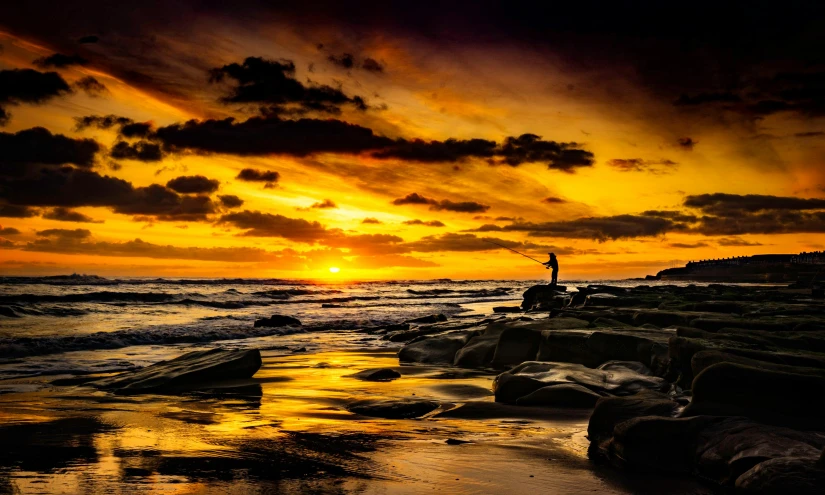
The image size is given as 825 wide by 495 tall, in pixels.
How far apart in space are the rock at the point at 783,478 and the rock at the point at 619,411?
1390 millimetres

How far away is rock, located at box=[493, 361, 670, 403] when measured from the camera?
A: 25.7 ft

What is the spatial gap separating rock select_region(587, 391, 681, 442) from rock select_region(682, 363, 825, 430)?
23cm

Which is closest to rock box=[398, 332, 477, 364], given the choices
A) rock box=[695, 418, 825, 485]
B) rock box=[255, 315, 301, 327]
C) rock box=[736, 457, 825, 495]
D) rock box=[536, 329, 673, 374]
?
rock box=[536, 329, 673, 374]

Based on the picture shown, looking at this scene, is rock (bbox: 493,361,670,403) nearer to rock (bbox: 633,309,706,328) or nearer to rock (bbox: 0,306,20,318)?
rock (bbox: 633,309,706,328)

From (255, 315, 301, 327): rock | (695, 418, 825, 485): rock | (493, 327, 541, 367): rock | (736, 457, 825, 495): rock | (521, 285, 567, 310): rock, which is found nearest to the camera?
(736, 457, 825, 495): rock

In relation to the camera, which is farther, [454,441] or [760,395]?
[454,441]

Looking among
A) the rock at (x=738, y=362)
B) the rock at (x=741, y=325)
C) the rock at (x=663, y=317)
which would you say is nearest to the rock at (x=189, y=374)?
the rock at (x=738, y=362)

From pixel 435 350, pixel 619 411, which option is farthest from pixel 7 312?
pixel 619 411

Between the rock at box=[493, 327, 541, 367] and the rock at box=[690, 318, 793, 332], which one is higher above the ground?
the rock at box=[690, 318, 793, 332]

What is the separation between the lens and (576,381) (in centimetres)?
791

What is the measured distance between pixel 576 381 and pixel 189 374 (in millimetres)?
5799

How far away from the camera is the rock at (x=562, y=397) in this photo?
7355mm

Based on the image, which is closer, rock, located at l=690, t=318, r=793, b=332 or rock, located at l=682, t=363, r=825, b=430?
rock, located at l=682, t=363, r=825, b=430

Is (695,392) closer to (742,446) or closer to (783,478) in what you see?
(742,446)
